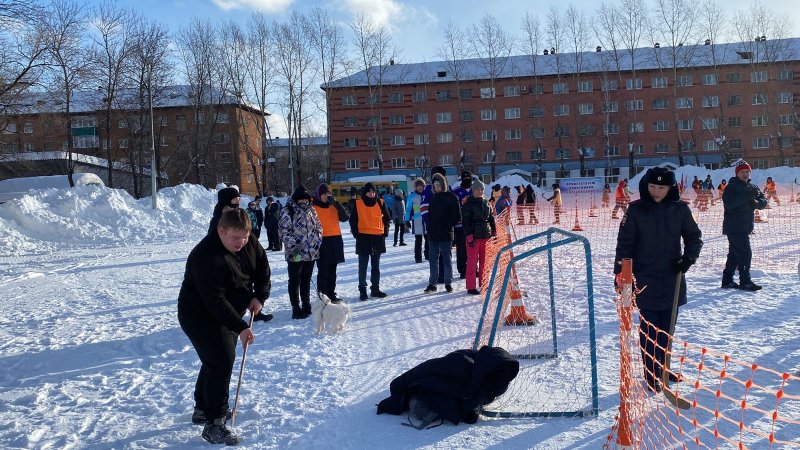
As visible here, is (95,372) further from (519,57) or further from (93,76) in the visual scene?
(519,57)

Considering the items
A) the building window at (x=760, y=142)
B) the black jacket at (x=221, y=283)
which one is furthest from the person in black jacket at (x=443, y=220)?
the building window at (x=760, y=142)

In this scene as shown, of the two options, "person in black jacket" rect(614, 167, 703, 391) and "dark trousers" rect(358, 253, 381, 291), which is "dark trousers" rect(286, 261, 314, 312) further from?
"person in black jacket" rect(614, 167, 703, 391)

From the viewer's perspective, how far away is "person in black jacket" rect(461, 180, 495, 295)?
8859 mm

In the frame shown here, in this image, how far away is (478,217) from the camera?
8.87m

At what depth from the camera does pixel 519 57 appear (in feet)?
180

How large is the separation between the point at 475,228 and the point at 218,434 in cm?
563

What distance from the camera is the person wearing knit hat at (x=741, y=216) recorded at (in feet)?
27.5

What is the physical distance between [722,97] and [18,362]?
59.1 meters

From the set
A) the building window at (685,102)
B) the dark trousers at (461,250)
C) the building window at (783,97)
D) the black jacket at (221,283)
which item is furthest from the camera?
the building window at (783,97)

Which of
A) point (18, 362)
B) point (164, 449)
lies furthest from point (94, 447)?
point (18, 362)

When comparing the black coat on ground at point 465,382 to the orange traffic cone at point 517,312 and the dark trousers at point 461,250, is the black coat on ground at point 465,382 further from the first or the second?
the dark trousers at point 461,250

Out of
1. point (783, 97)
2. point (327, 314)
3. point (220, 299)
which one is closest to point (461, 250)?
point (327, 314)

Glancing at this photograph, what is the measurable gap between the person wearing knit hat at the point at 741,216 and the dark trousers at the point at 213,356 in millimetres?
7256

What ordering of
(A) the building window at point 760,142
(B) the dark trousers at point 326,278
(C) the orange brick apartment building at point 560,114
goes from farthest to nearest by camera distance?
1. (A) the building window at point 760,142
2. (C) the orange brick apartment building at point 560,114
3. (B) the dark trousers at point 326,278
